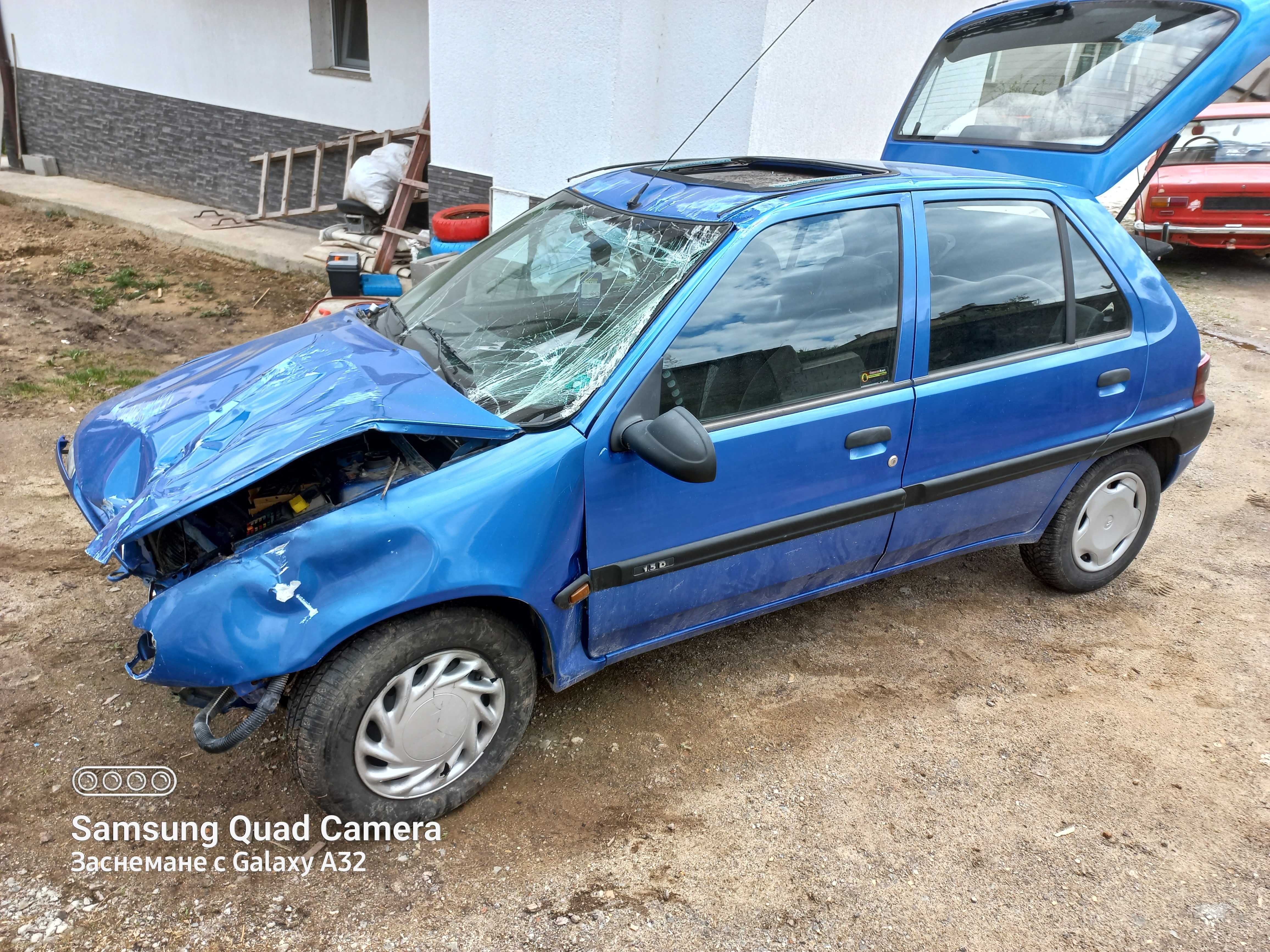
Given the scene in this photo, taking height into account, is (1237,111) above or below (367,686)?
above

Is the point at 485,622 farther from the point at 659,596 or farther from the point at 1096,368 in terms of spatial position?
the point at 1096,368

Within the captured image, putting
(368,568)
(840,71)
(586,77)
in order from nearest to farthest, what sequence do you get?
(368,568)
(586,77)
(840,71)

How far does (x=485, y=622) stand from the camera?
8.13 feet

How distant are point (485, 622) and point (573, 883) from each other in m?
0.74

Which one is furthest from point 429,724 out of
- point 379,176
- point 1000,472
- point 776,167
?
point 379,176

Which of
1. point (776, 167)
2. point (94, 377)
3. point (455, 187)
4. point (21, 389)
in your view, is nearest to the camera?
point (776, 167)

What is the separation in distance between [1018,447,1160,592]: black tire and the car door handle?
3.77ft

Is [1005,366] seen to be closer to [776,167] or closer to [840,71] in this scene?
[776,167]

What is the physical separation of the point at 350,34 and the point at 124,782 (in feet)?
27.2

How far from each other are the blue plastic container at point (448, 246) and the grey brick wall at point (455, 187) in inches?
18.6

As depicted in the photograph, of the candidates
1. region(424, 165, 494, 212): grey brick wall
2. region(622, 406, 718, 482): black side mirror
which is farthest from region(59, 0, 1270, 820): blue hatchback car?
region(424, 165, 494, 212): grey brick wall

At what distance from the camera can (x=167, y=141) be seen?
1020 cm

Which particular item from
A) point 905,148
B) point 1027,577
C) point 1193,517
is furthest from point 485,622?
point 1193,517

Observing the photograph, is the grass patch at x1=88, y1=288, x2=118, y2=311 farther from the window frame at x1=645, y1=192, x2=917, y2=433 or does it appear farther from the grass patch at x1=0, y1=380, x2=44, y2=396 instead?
the window frame at x1=645, y1=192, x2=917, y2=433
